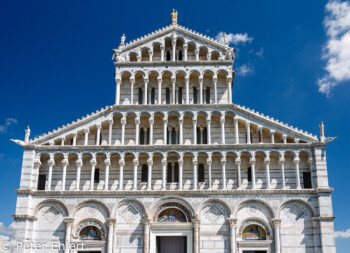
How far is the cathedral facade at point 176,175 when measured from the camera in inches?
979

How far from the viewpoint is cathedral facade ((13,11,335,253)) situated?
2486 cm

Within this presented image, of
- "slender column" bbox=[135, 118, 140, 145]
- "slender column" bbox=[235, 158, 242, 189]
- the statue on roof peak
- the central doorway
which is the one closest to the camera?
"slender column" bbox=[235, 158, 242, 189]

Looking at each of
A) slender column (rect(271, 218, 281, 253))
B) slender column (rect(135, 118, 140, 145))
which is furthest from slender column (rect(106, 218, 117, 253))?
slender column (rect(271, 218, 281, 253))

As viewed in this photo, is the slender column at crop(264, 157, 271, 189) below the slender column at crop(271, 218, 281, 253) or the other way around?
the other way around

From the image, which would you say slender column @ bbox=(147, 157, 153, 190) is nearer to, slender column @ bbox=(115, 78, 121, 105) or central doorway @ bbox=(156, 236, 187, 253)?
central doorway @ bbox=(156, 236, 187, 253)

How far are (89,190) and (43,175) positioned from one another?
130 inches

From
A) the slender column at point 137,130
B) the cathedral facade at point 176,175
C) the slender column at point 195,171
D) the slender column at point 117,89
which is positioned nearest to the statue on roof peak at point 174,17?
the cathedral facade at point 176,175

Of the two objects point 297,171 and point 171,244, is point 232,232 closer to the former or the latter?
point 171,244

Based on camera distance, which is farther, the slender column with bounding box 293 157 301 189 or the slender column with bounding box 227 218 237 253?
the slender column with bounding box 293 157 301 189

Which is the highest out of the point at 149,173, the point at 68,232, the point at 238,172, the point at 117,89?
the point at 117,89

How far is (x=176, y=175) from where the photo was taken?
26.7 m

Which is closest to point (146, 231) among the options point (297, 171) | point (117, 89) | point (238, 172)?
point (238, 172)

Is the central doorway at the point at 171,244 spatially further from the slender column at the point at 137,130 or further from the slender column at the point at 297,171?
the slender column at the point at 297,171

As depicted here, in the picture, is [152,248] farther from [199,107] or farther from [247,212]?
→ [199,107]
